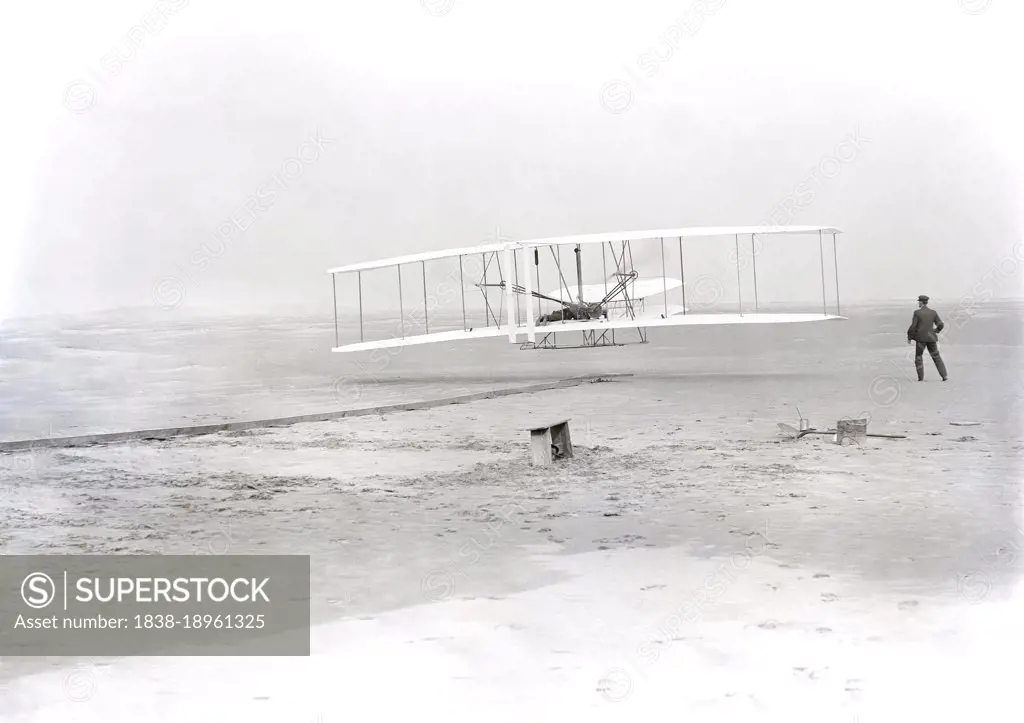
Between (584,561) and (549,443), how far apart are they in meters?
3.21

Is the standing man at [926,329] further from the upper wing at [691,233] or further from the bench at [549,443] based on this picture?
the bench at [549,443]

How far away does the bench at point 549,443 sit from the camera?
9953 mm

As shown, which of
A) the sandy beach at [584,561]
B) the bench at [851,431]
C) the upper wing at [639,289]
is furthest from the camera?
the upper wing at [639,289]

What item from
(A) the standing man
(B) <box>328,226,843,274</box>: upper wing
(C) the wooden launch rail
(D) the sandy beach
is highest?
(B) <box>328,226,843,274</box>: upper wing

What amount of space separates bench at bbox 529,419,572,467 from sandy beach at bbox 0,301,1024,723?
7.5 inches

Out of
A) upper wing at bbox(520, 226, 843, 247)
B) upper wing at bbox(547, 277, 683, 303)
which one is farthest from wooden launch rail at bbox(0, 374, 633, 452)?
upper wing at bbox(547, 277, 683, 303)

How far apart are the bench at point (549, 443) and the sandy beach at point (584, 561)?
7.5 inches

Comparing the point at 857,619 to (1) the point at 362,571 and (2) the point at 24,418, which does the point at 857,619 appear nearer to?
(1) the point at 362,571

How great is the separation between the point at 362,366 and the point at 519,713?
21431mm

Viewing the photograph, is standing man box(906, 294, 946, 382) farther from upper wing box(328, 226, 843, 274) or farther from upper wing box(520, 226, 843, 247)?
upper wing box(520, 226, 843, 247)

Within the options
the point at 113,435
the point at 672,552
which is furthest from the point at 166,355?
the point at 672,552

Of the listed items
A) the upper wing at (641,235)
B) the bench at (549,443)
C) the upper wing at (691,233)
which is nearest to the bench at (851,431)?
the bench at (549,443)

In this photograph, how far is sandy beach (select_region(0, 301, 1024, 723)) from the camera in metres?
5.12

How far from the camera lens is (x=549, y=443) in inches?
394
